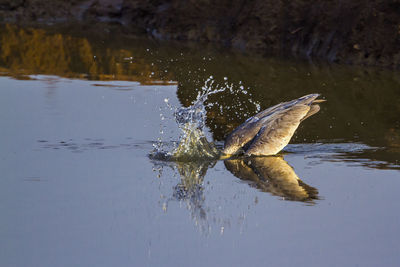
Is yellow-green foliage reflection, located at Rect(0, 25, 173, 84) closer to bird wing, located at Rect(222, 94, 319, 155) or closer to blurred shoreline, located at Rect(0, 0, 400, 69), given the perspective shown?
blurred shoreline, located at Rect(0, 0, 400, 69)

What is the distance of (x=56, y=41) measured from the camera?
85.5 feet

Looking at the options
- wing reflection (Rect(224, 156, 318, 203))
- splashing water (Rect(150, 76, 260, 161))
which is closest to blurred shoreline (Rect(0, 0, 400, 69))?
splashing water (Rect(150, 76, 260, 161))

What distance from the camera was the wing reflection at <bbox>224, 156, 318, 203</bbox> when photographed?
8.36 meters

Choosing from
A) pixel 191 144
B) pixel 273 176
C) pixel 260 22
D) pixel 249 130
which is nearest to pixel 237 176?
pixel 273 176

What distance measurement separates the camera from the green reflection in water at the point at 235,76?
12.1m

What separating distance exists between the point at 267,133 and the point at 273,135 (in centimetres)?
8

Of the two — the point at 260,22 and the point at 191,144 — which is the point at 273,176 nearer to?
the point at 191,144

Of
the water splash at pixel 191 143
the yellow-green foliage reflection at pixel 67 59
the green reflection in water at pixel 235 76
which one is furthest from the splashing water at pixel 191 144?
the yellow-green foliage reflection at pixel 67 59

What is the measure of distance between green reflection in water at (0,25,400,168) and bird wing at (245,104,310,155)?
81 centimetres

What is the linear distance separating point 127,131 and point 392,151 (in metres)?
3.37

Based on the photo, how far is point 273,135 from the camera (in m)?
10.0

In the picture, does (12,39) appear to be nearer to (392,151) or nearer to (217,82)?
(217,82)

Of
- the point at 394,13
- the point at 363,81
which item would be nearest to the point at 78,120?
the point at 363,81

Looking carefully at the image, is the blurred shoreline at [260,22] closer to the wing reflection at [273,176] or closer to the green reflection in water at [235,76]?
the green reflection in water at [235,76]
